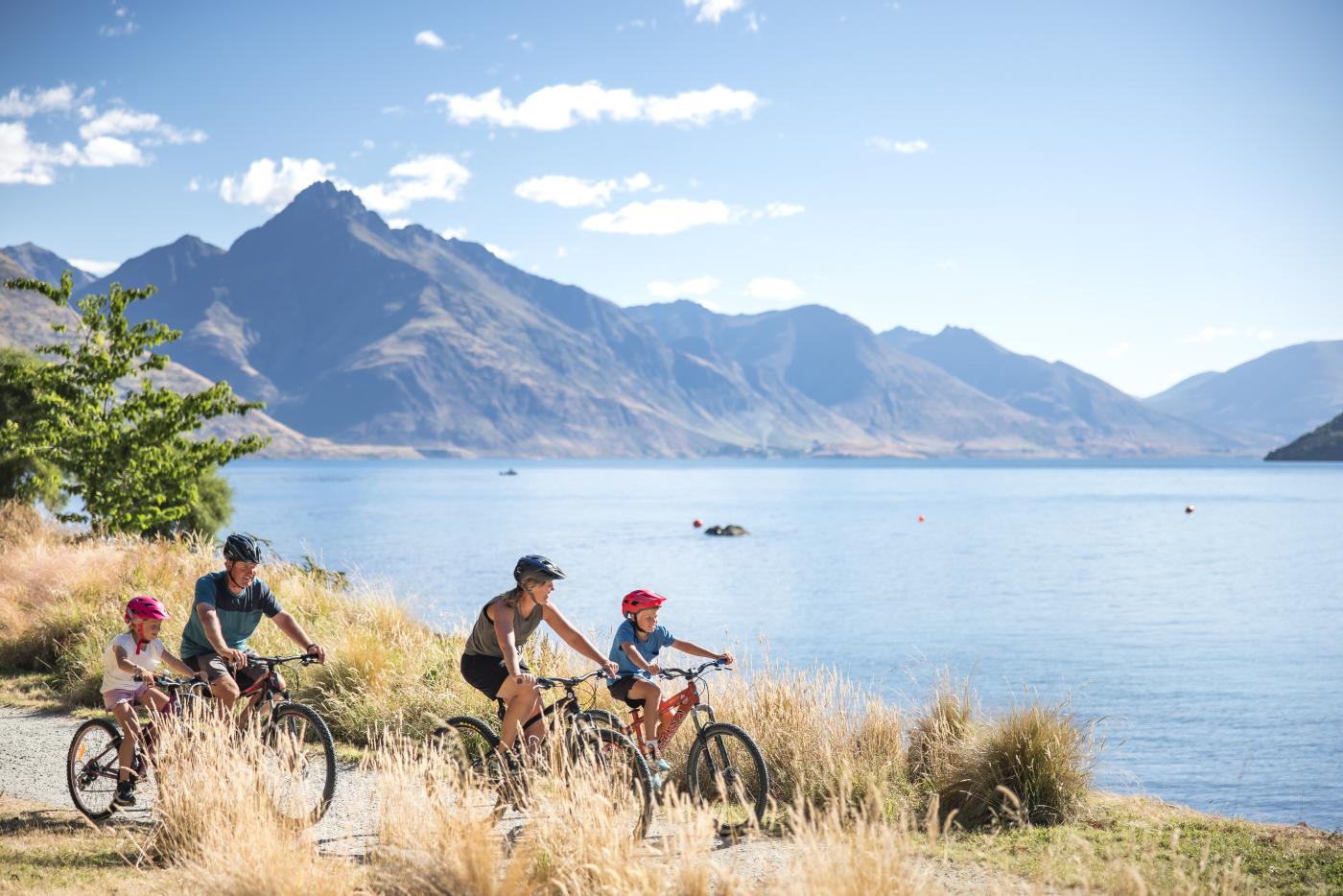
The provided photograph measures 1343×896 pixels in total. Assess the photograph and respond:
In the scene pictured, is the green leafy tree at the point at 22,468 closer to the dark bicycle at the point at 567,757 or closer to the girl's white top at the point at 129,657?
the girl's white top at the point at 129,657

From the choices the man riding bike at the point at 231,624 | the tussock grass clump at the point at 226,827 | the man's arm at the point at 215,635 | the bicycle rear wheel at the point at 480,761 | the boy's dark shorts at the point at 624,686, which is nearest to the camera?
the tussock grass clump at the point at 226,827

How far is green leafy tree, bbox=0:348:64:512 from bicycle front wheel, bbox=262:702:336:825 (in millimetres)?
19628

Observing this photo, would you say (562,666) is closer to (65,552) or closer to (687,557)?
(65,552)

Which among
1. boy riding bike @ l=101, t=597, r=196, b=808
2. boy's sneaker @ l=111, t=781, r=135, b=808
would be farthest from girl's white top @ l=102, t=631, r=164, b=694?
boy's sneaker @ l=111, t=781, r=135, b=808

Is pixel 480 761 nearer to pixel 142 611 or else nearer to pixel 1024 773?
pixel 142 611

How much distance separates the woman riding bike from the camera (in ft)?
22.4

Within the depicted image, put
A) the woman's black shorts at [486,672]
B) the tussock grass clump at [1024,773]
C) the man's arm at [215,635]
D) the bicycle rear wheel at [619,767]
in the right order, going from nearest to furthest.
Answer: the bicycle rear wheel at [619,767] → the woman's black shorts at [486,672] → the man's arm at [215,635] → the tussock grass clump at [1024,773]

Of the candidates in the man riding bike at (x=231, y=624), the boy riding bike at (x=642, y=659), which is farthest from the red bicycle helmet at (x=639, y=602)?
the man riding bike at (x=231, y=624)

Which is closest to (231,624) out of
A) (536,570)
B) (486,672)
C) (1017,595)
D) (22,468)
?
(486,672)

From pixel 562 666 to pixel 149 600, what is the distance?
504 centimetres

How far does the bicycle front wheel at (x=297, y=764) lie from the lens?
677 centimetres

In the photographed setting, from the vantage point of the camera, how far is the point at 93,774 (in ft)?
24.9

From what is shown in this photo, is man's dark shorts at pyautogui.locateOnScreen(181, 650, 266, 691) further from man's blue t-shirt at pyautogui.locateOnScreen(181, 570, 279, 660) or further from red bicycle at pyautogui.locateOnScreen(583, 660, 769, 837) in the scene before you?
red bicycle at pyautogui.locateOnScreen(583, 660, 769, 837)

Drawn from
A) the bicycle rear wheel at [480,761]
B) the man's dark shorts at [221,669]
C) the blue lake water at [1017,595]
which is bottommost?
the blue lake water at [1017,595]
